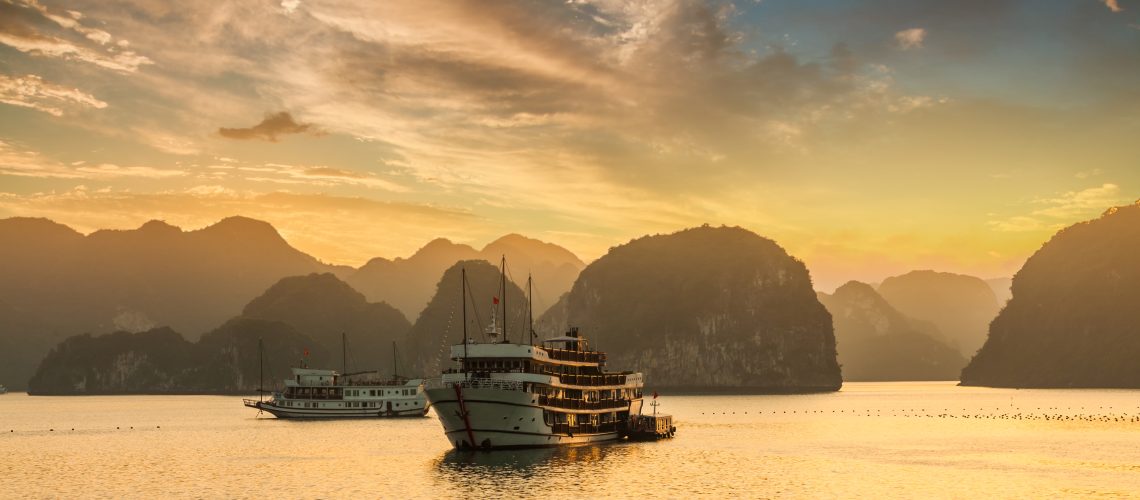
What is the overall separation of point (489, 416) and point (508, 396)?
8.32ft

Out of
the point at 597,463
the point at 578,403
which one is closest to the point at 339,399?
the point at 578,403

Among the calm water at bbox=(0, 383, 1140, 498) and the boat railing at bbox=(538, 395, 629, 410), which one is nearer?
the calm water at bbox=(0, 383, 1140, 498)

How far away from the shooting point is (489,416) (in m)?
94.3

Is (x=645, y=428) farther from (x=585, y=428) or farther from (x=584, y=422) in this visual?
(x=584, y=422)

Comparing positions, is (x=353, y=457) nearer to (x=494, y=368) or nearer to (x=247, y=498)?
(x=494, y=368)

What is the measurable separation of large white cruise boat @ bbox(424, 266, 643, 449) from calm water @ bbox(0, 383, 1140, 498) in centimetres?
214

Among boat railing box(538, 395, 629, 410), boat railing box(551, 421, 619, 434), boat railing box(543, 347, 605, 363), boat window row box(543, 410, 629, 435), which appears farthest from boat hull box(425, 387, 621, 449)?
boat railing box(543, 347, 605, 363)

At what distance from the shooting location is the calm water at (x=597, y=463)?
78062mm

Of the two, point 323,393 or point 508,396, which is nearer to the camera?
point 508,396

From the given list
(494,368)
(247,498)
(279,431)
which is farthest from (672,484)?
(279,431)

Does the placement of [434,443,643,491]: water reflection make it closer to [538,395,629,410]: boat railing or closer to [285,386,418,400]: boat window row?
[538,395,629,410]: boat railing

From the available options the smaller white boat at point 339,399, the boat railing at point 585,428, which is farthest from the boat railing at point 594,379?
the smaller white boat at point 339,399

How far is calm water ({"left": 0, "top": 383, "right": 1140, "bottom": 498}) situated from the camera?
256ft

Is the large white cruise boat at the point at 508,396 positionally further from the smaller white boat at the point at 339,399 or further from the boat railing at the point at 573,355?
the smaller white boat at the point at 339,399
